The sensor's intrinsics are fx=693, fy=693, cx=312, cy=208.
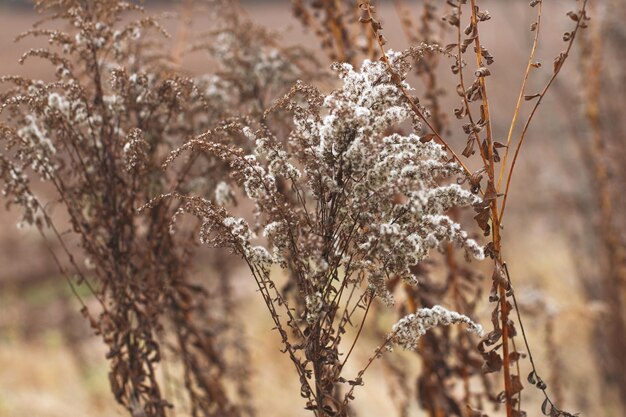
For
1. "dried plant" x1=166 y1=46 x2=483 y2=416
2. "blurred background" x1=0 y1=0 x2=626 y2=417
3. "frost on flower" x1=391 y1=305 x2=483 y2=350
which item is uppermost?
"blurred background" x1=0 y1=0 x2=626 y2=417

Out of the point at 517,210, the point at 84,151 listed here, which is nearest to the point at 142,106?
the point at 84,151

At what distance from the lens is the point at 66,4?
265cm

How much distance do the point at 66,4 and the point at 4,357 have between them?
6.55 meters

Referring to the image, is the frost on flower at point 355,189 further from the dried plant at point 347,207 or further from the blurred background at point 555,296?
the blurred background at point 555,296

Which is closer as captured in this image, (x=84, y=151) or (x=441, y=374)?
(x=84, y=151)

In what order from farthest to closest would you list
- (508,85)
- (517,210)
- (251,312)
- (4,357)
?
1. (517,210)
2. (508,85)
3. (251,312)
4. (4,357)

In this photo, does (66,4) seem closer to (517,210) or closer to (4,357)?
(4,357)

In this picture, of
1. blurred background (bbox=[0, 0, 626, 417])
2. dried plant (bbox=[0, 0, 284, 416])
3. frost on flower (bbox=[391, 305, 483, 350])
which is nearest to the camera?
frost on flower (bbox=[391, 305, 483, 350])

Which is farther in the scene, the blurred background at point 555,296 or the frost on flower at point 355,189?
the blurred background at point 555,296

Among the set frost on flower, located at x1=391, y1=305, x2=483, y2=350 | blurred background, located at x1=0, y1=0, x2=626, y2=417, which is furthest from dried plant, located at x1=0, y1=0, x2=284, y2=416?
frost on flower, located at x1=391, y1=305, x2=483, y2=350

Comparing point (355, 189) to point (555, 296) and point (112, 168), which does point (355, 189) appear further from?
point (555, 296)

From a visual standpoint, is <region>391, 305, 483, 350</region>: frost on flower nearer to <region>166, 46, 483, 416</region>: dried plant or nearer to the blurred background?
<region>166, 46, 483, 416</region>: dried plant

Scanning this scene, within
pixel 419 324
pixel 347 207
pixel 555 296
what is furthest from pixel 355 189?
pixel 555 296

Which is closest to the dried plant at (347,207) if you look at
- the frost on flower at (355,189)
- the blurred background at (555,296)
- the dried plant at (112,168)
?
the frost on flower at (355,189)
